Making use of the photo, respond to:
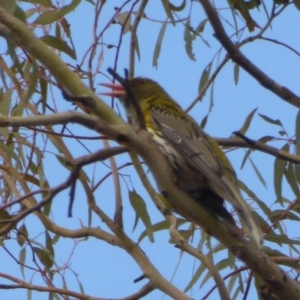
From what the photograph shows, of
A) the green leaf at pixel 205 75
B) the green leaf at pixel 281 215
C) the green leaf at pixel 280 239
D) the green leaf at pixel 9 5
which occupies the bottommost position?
the green leaf at pixel 280 239

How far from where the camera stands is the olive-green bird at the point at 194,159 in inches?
88.4

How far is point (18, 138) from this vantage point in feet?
9.70

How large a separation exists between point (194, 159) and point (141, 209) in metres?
0.24

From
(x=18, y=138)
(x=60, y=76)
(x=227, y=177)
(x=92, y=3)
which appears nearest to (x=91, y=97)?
(x=60, y=76)

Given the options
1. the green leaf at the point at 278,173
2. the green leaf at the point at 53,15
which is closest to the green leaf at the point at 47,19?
the green leaf at the point at 53,15

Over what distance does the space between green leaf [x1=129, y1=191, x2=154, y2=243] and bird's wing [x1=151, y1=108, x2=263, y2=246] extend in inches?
7.8

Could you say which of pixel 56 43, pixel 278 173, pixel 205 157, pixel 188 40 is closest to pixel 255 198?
pixel 278 173

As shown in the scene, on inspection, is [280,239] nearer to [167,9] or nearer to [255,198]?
[255,198]

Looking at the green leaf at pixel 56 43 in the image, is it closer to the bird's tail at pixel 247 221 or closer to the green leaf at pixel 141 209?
the green leaf at pixel 141 209

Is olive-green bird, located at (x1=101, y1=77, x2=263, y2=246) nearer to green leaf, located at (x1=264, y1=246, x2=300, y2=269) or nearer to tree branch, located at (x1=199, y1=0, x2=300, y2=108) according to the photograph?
green leaf, located at (x1=264, y1=246, x2=300, y2=269)

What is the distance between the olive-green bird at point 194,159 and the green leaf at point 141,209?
5.2 inches

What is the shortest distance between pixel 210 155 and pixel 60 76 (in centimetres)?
90

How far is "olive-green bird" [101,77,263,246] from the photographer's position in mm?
2246

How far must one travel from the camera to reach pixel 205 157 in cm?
254
